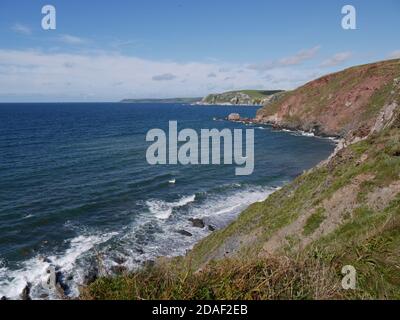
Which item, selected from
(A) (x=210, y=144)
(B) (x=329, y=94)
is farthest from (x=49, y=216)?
(B) (x=329, y=94)

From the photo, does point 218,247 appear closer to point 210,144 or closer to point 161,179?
point 161,179

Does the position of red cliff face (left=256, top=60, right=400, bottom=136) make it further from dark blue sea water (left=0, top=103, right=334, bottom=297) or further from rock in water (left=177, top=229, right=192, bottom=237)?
rock in water (left=177, top=229, right=192, bottom=237)

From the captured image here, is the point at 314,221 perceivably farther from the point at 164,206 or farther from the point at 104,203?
the point at 104,203

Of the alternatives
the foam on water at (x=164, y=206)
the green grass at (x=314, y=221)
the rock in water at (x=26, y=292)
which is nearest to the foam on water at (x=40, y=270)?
the rock in water at (x=26, y=292)

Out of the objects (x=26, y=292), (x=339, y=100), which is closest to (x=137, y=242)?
(x=26, y=292)

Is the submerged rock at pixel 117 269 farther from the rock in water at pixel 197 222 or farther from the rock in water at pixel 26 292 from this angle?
the rock in water at pixel 197 222

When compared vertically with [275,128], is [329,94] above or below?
above
